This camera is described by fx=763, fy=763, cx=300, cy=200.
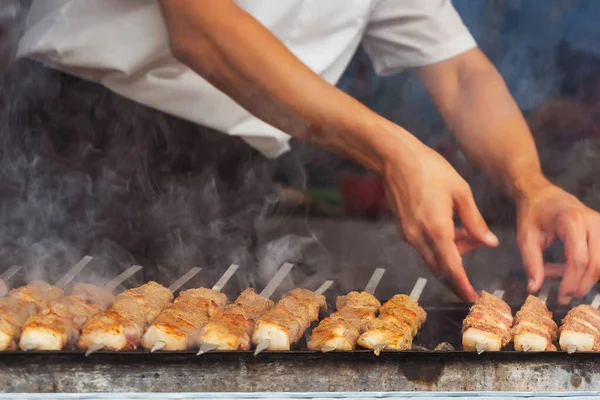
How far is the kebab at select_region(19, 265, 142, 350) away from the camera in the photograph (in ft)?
9.45

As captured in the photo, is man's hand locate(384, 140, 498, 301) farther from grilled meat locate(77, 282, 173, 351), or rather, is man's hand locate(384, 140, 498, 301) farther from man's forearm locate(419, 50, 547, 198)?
grilled meat locate(77, 282, 173, 351)

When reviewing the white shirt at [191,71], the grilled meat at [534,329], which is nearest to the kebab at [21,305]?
the white shirt at [191,71]

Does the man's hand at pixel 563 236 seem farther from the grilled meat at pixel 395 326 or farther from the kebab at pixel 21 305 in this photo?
the kebab at pixel 21 305

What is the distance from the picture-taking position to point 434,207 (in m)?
3.54

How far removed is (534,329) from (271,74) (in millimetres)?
1734

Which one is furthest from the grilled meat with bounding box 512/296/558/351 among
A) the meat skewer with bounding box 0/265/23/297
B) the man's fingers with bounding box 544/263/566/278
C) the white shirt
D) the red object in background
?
the red object in background

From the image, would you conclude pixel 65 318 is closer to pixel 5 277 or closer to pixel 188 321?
pixel 188 321

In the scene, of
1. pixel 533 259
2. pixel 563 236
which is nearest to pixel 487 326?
pixel 533 259

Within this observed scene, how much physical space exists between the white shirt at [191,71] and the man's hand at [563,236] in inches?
45.6

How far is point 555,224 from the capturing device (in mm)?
4082

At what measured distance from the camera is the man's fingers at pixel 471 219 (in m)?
3.61

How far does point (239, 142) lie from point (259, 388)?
6.83 ft

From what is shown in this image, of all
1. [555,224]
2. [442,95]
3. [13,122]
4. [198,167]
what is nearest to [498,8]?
[442,95]

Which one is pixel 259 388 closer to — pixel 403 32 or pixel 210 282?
pixel 210 282
